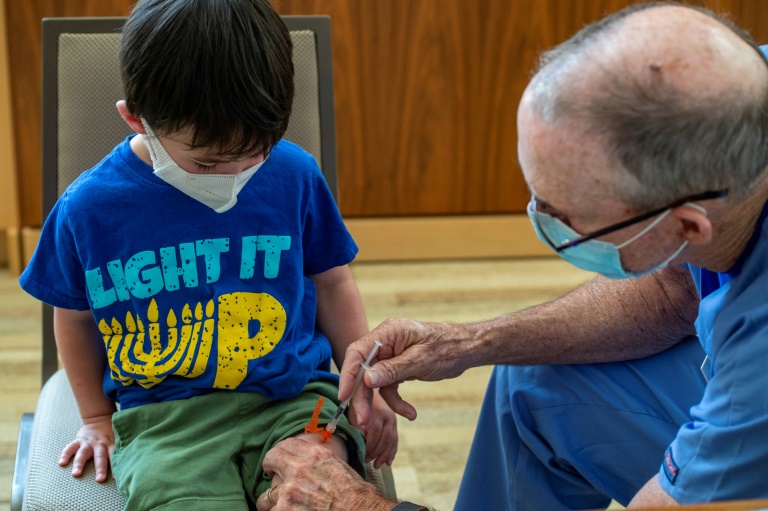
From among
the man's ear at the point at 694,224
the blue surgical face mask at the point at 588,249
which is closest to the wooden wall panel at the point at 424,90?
the blue surgical face mask at the point at 588,249

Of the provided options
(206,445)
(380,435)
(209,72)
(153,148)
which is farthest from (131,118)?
(380,435)

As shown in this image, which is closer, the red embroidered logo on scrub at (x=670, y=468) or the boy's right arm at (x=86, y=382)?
the red embroidered logo on scrub at (x=670, y=468)

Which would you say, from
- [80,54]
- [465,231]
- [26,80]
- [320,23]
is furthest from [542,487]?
[26,80]

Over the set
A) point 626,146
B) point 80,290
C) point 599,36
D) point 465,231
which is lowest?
point 465,231

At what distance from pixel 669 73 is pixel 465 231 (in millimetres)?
2209

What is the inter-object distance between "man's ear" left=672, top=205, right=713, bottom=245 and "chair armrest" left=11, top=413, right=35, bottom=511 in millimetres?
862

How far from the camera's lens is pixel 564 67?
95 cm

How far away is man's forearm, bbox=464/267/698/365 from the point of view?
132 cm

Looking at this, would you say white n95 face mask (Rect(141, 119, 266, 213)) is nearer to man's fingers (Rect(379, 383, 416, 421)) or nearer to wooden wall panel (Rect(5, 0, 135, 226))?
man's fingers (Rect(379, 383, 416, 421))

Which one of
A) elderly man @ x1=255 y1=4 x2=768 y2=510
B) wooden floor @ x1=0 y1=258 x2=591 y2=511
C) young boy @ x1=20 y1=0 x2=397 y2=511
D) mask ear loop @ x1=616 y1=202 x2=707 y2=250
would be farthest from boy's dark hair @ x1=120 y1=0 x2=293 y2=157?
wooden floor @ x1=0 y1=258 x2=591 y2=511

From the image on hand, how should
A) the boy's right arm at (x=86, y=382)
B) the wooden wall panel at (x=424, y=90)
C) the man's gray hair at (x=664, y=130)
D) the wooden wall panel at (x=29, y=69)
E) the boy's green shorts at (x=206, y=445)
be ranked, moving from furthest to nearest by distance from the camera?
1. the wooden wall panel at (x=424, y=90)
2. the wooden wall panel at (x=29, y=69)
3. the boy's right arm at (x=86, y=382)
4. the boy's green shorts at (x=206, y=445)
5. the man's gray hair at (x=664, y=130)

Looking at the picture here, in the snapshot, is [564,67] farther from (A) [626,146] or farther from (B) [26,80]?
(B) [26,80]

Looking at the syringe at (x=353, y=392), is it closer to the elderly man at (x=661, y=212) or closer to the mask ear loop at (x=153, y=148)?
the elderly man at (x=661, y=212)

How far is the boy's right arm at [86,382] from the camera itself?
4.02ft
